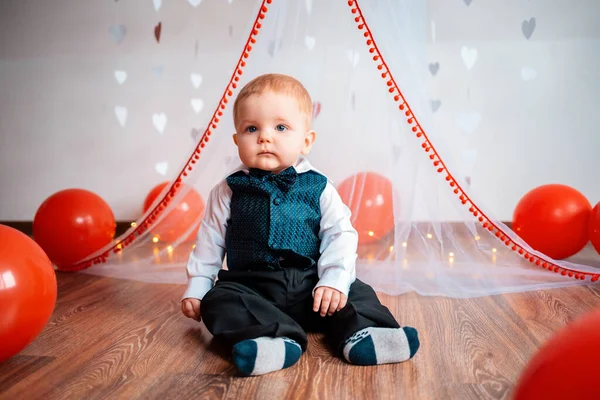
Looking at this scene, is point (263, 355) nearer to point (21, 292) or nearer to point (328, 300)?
point (328, 300)

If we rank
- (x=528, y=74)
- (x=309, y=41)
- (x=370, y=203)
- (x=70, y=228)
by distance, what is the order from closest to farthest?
(x=309, y=41)
(x=370, y=203)
(x=70, y=228)
(x=528, y=74)

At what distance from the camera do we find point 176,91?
2.88 metres

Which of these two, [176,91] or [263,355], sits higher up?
[176,91]

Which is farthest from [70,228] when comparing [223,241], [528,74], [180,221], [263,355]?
[528,74]

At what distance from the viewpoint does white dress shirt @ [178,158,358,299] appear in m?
1.43

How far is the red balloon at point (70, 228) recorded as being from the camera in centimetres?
213

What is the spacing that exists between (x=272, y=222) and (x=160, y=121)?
167cm

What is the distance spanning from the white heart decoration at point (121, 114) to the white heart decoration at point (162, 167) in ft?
0.82

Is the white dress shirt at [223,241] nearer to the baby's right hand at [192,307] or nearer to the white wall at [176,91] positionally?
the baby's right hand at [192,307]

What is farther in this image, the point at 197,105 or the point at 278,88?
the point at 197,105

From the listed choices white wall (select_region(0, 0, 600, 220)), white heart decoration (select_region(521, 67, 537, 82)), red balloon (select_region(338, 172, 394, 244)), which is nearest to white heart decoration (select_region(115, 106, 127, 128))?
white wall (select_region(0, 0, 600, 220))

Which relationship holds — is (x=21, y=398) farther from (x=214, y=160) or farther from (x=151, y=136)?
(x=151, y=136)

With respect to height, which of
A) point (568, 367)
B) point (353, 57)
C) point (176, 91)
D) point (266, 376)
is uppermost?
point (353, 57)

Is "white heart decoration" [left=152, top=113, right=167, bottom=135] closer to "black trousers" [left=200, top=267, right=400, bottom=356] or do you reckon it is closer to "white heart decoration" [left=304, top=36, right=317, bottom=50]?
"white heart decoration" [left=304, top=36, right=317, bottom=50]
